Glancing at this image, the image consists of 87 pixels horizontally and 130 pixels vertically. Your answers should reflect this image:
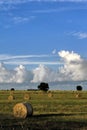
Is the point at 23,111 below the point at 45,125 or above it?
above

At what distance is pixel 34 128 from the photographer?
25.8 m

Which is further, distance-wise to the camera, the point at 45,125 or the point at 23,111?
the point at 23,111

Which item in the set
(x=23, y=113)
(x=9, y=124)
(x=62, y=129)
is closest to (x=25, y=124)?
(x=9, y=124)

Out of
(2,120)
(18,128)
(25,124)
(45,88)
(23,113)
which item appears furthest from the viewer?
(45,88)

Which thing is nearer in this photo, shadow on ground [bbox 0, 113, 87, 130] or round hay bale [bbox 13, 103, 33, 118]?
shadow on ground [bbox 0, 113, 87, 130]

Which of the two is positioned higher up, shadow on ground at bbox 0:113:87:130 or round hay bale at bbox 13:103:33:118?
round hay bale at bbox 13:103:33:118

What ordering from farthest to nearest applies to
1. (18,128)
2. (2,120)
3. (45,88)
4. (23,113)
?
(45,88) → (23,113) → (2,120) → (18,128)

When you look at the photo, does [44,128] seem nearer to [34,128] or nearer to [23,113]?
Result: [34,128]

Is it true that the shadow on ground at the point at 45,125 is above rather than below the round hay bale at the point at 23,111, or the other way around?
below

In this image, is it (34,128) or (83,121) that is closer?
(34,128)

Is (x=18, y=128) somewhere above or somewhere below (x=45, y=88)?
below

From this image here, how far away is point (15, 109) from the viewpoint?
119 ft

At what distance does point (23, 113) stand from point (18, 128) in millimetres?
9628

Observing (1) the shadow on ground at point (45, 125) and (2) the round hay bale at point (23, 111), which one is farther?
(2) the round hay bale at point (23, 111)
